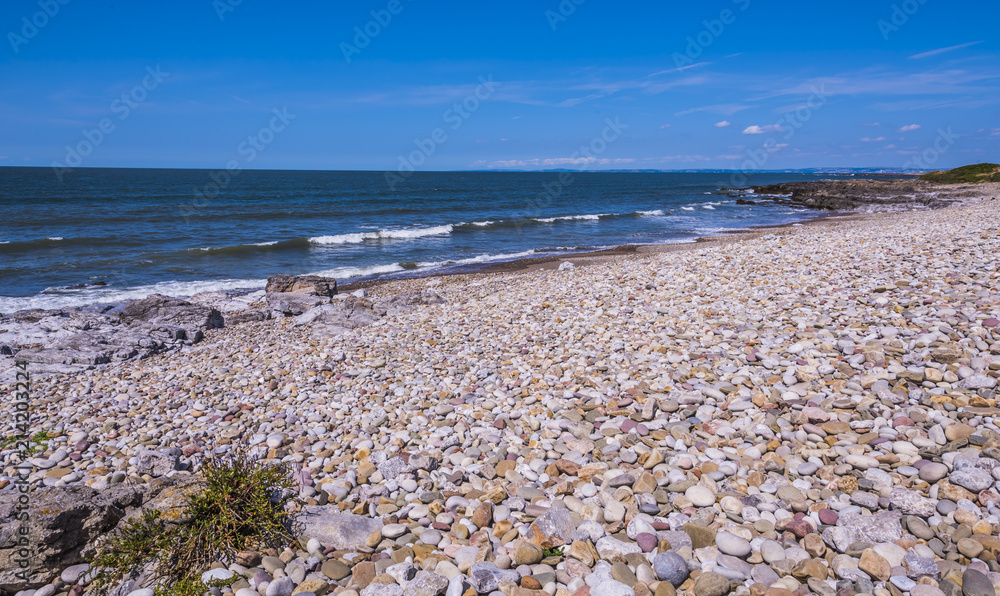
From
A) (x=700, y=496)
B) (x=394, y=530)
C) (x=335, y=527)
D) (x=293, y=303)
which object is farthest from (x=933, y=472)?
(x=293, y=303)

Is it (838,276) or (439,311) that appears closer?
(838,276)

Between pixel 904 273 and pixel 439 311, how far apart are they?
8.62 metres

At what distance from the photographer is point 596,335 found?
25.7 feet

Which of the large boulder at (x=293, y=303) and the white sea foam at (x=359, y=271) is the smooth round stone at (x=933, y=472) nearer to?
the large boulder at (x=293, y=303)

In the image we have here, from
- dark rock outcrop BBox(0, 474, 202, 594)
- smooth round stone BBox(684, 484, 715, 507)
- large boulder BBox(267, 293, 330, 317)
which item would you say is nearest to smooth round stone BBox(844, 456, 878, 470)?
smooth round stone BBox(684, 484, 715, 507)

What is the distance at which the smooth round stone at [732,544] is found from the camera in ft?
10.6

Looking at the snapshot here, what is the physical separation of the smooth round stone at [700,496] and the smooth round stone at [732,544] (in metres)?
0.40

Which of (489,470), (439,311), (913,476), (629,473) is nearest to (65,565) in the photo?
(489,470)

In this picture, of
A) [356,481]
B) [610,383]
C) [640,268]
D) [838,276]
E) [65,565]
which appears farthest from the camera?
[640,268]

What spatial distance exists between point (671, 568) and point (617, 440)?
5.50 feet

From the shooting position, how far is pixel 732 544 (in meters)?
3.26

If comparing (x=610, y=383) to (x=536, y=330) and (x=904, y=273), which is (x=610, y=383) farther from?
(x=904, y=273)

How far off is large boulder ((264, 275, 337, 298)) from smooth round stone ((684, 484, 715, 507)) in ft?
42.6

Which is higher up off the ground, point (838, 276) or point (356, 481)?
point (838, 276)
